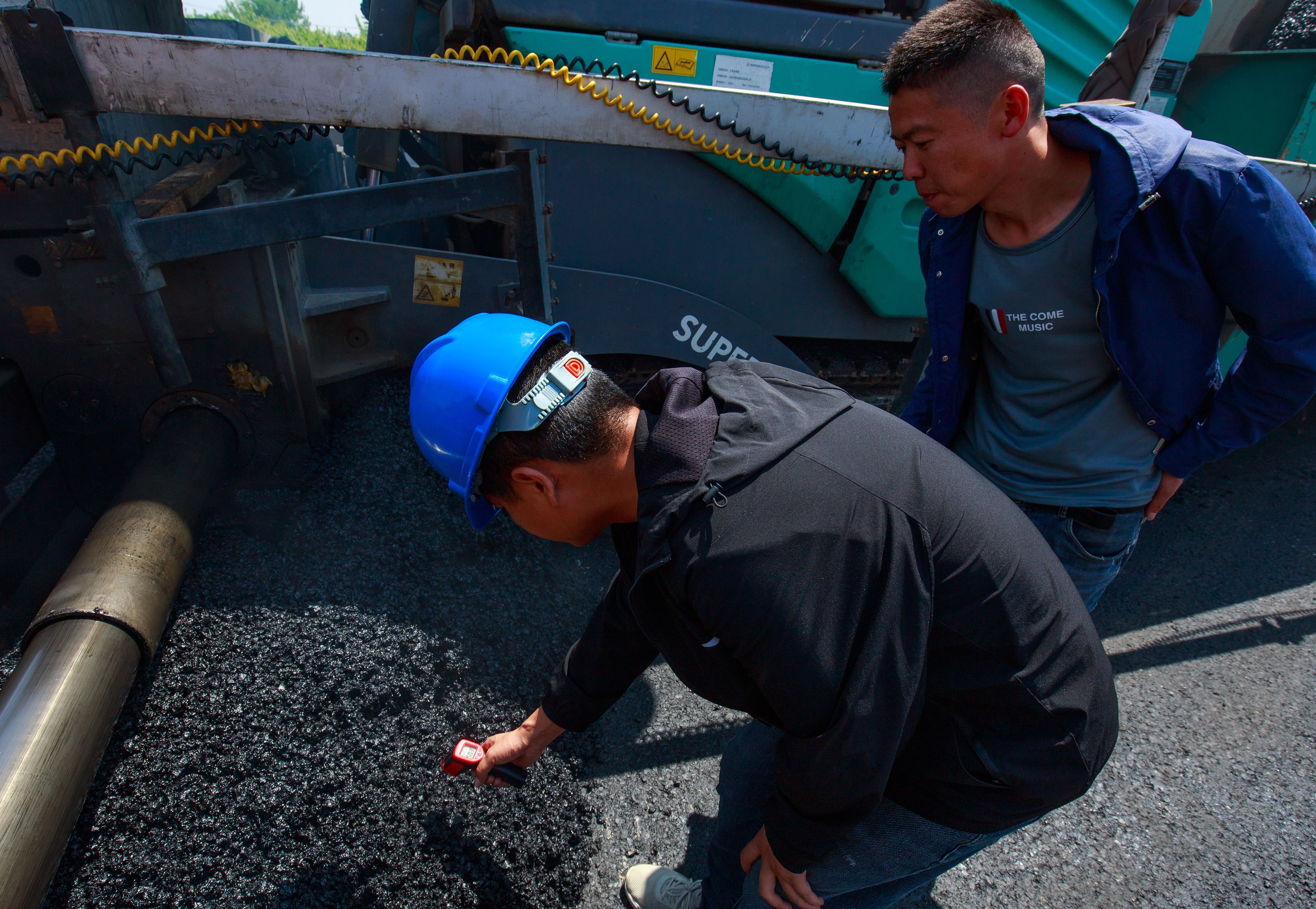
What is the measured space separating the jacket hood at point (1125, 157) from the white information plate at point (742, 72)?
146cm

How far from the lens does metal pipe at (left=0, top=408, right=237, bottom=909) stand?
1355 millimetres

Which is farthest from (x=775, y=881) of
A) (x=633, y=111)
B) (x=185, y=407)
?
(x=185, y=407)

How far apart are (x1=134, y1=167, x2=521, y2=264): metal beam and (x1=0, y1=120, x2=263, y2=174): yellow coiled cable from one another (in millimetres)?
194

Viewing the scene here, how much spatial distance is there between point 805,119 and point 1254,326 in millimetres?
1250

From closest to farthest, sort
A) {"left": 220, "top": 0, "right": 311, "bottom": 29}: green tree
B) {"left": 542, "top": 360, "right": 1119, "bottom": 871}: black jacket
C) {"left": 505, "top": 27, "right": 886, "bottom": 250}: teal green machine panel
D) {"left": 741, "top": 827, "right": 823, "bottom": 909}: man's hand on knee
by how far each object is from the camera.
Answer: {"left": 542, "top": 360, "right": 1119, "bottom": 871}: black jacket < {"left": 741, "top": 827, "right": 823, "bottom": 909}: man's hand on knee < {"left": 505, "top": 27, "right": 886, "bottom": 250}: teal green machine panel < {"left": 220, "top": 0, "right": 311, "bottom": 29}: green tree

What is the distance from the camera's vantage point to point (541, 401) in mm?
1147

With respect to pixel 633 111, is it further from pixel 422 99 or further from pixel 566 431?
pixel 566 431

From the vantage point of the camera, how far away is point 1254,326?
1.55 m

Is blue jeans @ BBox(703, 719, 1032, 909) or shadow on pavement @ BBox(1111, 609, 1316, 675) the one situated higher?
blue jeans @ BBox(703, 719, 1032, 909)

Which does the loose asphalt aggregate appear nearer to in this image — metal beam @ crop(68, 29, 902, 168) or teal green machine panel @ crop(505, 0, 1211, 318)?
metal beam @ crop(68, 29, 902, 168)

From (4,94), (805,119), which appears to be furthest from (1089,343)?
(4,94)

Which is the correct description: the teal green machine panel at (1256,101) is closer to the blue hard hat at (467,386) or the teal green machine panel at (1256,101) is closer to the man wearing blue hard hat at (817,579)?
the man wearing blue hard hat at (817,579)

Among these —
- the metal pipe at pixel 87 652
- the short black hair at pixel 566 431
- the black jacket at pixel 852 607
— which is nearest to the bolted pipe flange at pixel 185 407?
the metal pipe at pixel 87 652

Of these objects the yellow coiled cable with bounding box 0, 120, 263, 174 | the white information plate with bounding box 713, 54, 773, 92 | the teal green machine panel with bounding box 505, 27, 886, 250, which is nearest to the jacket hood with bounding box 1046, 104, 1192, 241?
the teal green machine panel with bounding box 505, 27, 886, 250
